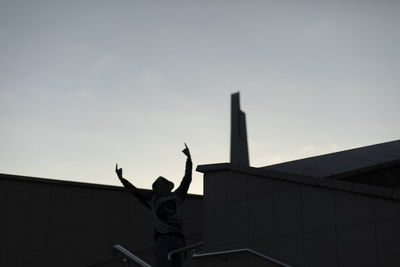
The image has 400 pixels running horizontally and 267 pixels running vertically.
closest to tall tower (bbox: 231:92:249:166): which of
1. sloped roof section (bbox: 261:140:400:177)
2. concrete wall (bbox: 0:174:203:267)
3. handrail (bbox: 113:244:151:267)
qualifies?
sloped roof section (bbox: 261:140:400:177)

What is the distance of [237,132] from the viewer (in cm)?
3822

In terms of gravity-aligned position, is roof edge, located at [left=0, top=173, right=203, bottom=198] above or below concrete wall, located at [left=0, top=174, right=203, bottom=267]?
above

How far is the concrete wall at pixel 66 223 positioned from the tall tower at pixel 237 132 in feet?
78.0

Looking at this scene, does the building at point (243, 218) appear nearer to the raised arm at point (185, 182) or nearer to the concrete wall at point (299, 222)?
the concrete wall at point (299, 222)

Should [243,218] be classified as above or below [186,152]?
below

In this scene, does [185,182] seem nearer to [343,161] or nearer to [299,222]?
[299,222]

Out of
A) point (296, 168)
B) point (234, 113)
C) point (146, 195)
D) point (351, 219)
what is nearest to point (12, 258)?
point (146, 195)

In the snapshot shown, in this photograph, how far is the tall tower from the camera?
125 feet

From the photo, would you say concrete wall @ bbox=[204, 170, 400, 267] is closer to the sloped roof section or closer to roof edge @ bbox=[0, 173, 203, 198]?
the sloped roof section

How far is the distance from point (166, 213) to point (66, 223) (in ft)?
20.4

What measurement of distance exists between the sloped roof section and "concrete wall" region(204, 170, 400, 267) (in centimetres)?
337

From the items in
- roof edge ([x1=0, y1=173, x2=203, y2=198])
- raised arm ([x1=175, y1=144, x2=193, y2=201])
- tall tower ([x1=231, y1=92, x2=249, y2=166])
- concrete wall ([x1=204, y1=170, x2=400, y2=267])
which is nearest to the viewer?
concrete wall ([x1=204, y1=170, x2=400, y2=267])


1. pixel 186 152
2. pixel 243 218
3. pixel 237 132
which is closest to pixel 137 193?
pixel 186 152

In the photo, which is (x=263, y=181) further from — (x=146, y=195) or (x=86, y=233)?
(x=86, y=233)
